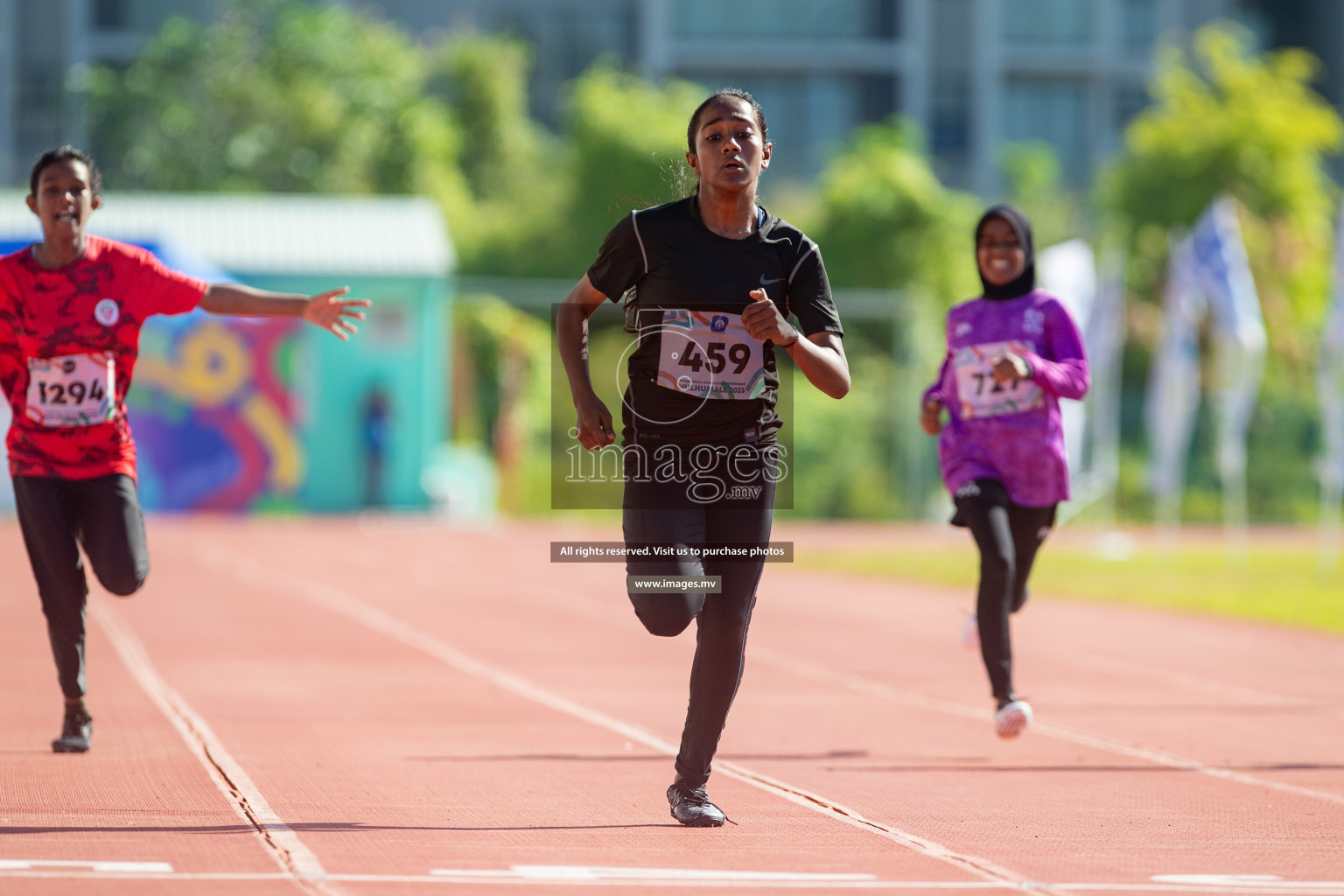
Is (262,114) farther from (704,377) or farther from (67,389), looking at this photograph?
(704,377)

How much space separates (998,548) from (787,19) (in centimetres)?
5337

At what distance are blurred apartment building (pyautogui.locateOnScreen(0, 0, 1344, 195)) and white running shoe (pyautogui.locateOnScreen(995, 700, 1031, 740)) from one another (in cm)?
5151

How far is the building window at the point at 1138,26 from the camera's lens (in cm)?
6231

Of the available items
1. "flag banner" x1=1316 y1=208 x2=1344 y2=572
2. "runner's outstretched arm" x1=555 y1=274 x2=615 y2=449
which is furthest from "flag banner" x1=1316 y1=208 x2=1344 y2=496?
"runner's outstretched arm" x1=555 y1=274 x2=615 y2=449

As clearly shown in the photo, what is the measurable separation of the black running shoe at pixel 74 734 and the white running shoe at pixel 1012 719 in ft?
11.4

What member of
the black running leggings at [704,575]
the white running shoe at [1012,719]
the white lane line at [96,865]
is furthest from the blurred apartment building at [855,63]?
the white lane line at [96,865]

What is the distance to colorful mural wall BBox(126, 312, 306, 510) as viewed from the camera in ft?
97.2

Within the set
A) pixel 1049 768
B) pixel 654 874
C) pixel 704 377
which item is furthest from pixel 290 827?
pixel 1049 768

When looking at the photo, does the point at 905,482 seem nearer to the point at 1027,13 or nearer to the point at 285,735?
the point at 285,735

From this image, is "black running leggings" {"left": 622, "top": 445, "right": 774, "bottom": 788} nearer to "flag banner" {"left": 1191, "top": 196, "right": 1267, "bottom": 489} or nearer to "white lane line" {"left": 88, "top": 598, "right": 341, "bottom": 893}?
"white lane line" {"left": 88, "top": 598, "right": 341, "bottom": 893}

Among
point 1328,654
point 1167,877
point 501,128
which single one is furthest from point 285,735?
point 501,128

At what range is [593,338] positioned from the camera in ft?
110

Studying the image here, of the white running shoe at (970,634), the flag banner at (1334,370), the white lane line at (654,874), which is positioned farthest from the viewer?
the flag banner at (1334,370)

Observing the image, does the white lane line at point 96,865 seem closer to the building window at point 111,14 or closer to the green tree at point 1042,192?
the green tree at point 1042,192
